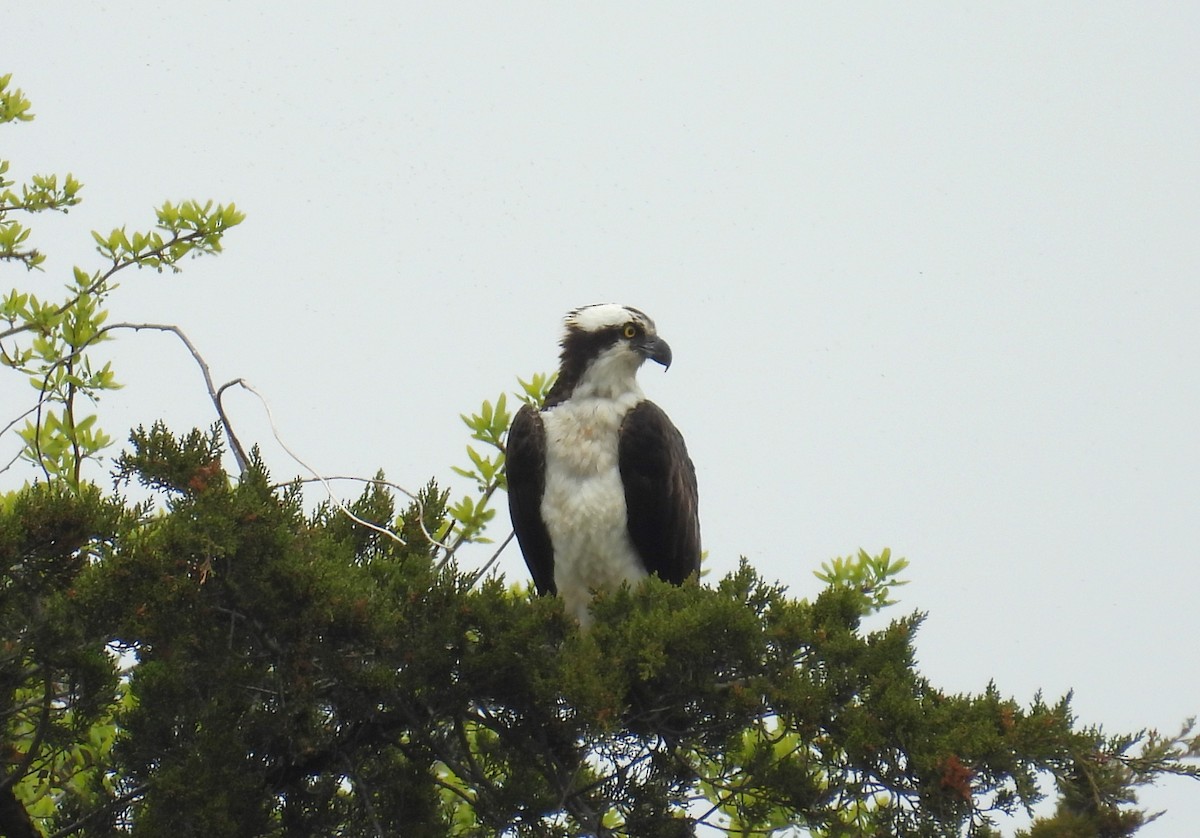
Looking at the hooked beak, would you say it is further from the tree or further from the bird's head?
the tree

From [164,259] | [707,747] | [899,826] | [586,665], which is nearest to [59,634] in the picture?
[586,665]

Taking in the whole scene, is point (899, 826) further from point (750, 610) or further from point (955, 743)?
point (750, 610)

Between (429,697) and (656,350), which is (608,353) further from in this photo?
(429,697)

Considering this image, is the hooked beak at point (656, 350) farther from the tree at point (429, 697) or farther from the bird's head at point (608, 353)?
the tree at point (429, 697)

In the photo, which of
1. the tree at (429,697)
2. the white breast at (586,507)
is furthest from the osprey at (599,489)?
the tree at (429,697)

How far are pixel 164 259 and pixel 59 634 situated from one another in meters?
3.08

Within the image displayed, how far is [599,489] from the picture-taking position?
6059mm

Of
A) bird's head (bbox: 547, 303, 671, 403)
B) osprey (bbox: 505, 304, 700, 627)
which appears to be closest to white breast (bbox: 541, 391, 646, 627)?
osprey (bbox: 505, 304, 700, 627)

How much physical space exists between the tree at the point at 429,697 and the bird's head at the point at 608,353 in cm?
188

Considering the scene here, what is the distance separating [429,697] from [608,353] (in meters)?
2.46

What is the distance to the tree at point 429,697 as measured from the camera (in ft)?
12.6

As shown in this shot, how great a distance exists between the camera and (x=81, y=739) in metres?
4.50

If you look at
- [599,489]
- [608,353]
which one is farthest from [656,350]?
[599,489]

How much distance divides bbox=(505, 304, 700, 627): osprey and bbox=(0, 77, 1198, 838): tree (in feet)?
5.08
